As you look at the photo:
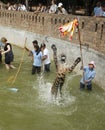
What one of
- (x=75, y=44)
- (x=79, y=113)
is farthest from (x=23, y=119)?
(x=75, y=44)

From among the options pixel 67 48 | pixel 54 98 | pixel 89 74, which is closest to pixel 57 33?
pixel 67 48

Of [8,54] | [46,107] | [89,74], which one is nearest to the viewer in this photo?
[46,107]

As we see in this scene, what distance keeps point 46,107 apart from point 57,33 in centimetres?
715

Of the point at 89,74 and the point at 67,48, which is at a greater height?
the point at 67,48

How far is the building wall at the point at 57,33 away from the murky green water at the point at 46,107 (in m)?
1.11

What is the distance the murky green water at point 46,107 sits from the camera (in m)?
9.28

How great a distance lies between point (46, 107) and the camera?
10375 millimetres

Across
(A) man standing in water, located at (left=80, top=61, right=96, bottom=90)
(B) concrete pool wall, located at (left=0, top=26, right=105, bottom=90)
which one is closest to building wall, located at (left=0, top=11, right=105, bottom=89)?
(B) concrete pool wall, located at (left=0, top=26, right=105, bottom=90)

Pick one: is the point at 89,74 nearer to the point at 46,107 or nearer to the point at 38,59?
the point at 46,107

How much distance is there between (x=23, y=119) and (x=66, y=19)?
739 centimetres

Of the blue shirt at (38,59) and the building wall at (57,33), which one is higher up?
the building wall at (57,33)

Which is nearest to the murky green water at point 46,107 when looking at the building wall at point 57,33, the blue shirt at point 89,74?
the blue shirt at point 89,74

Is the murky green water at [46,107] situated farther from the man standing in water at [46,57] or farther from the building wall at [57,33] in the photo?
the building wall at [57,33]

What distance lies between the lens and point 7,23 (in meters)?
22.7
